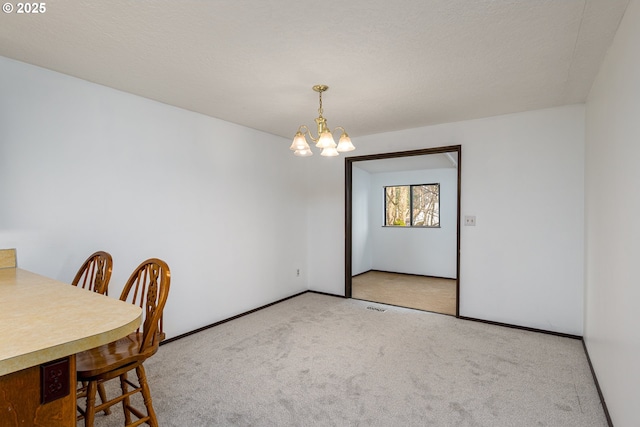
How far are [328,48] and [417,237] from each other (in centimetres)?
503

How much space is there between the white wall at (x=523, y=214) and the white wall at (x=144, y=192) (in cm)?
220

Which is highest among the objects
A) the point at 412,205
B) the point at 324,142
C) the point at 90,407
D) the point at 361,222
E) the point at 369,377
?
the point at 324,142

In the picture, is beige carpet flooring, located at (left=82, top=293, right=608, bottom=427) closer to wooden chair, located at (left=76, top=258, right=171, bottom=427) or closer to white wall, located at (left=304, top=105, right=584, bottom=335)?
white wall, located at (left=304, top=105, right=584, bottom=335)

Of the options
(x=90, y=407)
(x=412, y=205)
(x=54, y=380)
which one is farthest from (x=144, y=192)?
(x=412, y=205)

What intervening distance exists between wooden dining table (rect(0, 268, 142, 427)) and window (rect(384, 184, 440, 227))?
6006 millimetres

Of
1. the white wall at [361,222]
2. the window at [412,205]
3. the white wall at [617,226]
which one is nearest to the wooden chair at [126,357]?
the white wall at [617,226]

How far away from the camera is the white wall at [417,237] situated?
20.2 ft

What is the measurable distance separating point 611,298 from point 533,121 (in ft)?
6.79

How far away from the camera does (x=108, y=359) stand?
153 centimetres

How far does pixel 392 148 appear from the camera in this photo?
4.27 m

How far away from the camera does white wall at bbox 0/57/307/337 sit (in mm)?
2318

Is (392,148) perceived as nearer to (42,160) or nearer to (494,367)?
(494,367)

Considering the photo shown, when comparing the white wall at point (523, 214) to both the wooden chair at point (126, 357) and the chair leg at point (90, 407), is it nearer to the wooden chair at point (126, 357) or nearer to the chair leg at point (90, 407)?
the wooden chair at point (126, 357)

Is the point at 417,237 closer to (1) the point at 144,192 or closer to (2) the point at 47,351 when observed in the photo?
(1) the point at 144,192
